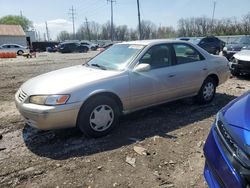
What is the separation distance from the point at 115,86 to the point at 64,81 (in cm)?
82

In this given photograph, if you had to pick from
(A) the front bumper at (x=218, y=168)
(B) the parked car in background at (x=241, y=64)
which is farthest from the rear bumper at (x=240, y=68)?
(A) the front bumper at (x=218, y=168)

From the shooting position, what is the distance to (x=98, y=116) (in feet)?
14.5

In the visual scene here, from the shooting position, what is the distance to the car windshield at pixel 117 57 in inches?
196

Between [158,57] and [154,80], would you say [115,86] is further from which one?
[158,57]

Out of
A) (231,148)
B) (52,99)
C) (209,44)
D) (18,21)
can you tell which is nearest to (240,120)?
(231,148)

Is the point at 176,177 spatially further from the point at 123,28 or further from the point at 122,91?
the point at 123,28

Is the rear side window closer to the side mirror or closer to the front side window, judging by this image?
the front side window

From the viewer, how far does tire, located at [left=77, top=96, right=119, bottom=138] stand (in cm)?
426

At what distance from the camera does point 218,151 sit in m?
2.23

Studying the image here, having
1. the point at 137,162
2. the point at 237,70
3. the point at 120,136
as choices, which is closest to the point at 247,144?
the point at 137,162

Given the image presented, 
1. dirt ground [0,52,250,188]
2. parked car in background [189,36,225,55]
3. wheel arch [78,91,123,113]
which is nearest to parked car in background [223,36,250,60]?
parked car in background [189,36,225,55]

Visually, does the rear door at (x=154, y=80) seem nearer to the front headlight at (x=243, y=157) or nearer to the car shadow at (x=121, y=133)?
the car shadow at (x=121, y=133)

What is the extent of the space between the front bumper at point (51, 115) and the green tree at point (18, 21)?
97.3 meters

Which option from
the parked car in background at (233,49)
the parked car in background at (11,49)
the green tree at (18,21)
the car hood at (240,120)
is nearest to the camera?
the car hood at (240,120)
